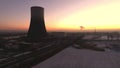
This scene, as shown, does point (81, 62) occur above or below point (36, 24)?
below

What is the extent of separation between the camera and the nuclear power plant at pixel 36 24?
37.5m

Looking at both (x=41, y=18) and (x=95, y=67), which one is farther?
(x=41, y=18)

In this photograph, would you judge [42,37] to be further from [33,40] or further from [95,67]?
[95,67]

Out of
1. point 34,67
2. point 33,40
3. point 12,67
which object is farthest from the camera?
point 33,40

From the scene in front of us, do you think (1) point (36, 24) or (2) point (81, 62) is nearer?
(2) point (81, 62)

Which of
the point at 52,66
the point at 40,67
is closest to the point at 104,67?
the point at 52,66

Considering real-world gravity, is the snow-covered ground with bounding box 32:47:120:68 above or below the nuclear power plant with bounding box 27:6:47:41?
below

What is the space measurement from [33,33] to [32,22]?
100 inches

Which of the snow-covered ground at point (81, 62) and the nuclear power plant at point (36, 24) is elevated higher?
the nuclear power plant at point (36, 24)

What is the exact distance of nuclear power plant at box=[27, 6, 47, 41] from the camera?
37.5 m

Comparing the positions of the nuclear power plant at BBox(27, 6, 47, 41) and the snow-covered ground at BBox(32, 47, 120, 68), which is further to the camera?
the nuclear power plant at BBox(27, 6, 47, 41)

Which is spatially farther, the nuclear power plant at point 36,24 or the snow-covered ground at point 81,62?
the nuclear power plant at point 36,24

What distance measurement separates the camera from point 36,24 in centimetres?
3822

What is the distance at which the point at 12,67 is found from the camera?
11.5 m
